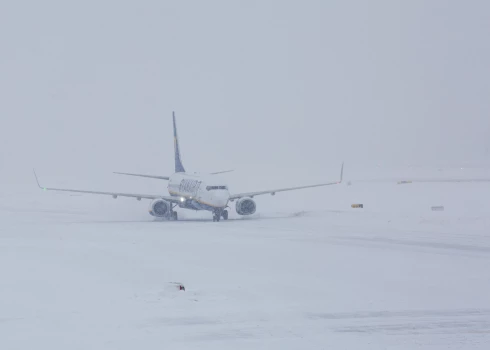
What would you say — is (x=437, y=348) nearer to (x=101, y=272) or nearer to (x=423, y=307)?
(x=423, y=307)

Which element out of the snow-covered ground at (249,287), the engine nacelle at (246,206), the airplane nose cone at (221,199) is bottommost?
the engine nacelle at (246,206)

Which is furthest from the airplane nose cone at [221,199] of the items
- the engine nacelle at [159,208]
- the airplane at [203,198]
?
the engine nacelle at [159,208]

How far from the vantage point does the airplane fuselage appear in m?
46.5

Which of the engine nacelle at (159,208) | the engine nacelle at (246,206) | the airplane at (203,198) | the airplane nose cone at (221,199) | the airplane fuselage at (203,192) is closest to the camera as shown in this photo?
the airplane nose cone at (221,199)

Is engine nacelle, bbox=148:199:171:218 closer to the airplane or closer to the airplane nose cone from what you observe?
the airplane

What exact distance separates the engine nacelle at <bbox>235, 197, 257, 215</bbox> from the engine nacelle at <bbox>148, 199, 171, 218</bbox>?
5.08m

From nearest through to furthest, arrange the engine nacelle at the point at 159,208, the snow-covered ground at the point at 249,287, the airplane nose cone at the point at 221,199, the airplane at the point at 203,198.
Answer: the snow-covered ground at the point at 249,287 < the airplane nose cone at the point at 221,199 < the airplane at the point at 203,198 < the engine nacelle at the point at 159,208

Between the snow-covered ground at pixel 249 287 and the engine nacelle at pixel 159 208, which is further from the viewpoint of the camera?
the engine nacelle at pixel 159 208

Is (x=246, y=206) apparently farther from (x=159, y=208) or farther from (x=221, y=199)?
(x=159, y=208)

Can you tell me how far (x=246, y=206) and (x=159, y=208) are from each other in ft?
20.1

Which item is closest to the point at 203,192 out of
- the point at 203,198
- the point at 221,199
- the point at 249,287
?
the point at 203,198

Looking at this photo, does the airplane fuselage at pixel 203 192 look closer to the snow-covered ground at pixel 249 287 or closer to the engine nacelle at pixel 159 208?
the engine nacelle at pixel 159 208

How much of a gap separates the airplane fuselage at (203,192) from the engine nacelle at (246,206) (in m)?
2.16

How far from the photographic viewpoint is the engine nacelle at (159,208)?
161ft
